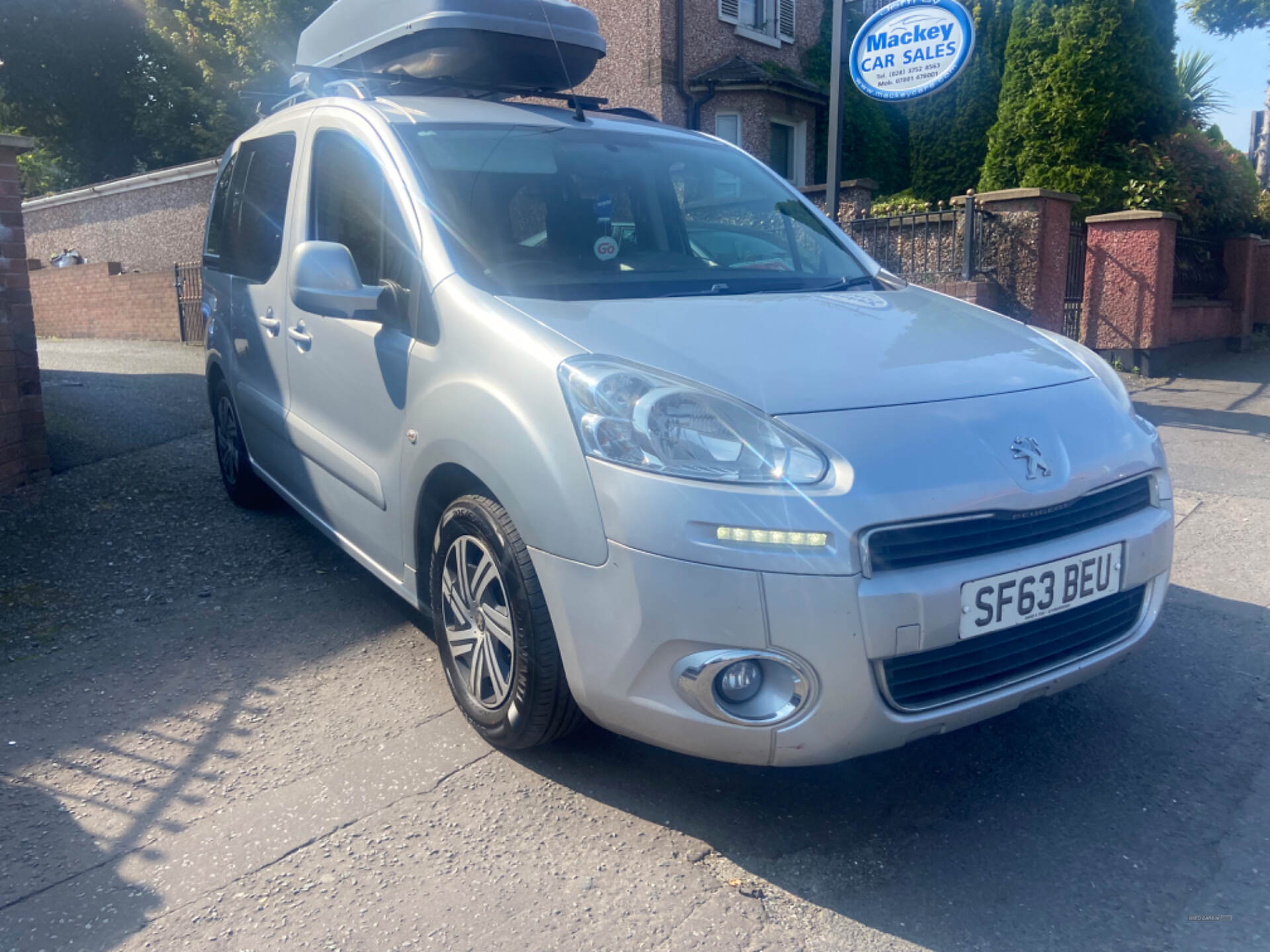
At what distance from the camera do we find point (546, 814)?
269 cm

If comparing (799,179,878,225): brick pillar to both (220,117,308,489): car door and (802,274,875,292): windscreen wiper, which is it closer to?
(220,117,308,489): car door

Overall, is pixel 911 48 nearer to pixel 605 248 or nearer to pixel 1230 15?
pixel 605 248

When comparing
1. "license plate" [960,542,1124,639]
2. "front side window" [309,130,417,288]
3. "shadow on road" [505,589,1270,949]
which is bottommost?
"shadow on road" [505,589,1270,949]

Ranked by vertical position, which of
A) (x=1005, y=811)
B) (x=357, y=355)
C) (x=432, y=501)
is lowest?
(x=1005, y=811)

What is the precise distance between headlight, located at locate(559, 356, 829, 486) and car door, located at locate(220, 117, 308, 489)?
216 cm

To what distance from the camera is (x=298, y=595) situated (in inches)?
170

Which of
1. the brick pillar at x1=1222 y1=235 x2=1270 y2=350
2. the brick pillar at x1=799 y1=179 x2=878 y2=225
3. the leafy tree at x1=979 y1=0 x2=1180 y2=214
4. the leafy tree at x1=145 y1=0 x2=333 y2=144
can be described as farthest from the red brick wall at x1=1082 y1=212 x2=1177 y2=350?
the leafy tree at x1=145 y1=0 x2=333 y2=144

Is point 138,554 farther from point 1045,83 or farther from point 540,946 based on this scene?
point 1045,83

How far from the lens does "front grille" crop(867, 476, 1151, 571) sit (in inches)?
89.7

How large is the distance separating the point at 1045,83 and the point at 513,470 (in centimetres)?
1229

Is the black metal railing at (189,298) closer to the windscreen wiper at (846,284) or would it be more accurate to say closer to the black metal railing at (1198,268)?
the black metal railing at (1198,268)

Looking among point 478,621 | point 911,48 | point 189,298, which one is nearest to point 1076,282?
point 911,48

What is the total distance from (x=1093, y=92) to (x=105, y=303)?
15.9 m

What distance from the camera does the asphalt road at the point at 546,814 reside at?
228cm
